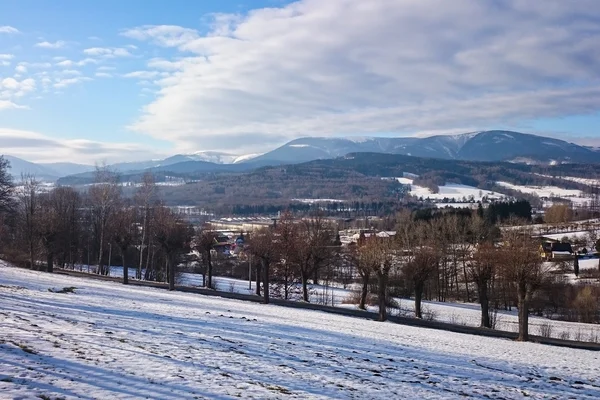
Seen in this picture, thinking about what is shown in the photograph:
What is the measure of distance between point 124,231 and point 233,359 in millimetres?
33966

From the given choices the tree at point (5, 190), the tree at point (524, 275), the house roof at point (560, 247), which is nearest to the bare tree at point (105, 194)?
the tree at point (5, 190)

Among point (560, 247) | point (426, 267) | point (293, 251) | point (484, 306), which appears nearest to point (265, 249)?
point (293, 251)

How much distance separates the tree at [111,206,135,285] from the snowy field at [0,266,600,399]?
1768 cm

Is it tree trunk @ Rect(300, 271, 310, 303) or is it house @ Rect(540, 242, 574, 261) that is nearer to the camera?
tree trunk @ Rect(300, 271, 310, 303)

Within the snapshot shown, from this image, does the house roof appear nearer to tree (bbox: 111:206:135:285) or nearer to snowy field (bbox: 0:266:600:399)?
tree (bbox: 111:206:135:285)

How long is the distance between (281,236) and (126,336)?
30.4m

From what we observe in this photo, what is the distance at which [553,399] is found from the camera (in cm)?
1333

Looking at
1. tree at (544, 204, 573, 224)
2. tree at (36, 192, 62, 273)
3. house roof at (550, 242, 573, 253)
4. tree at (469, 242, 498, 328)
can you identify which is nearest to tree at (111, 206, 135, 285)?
tree at (36, 192, 62, 273)

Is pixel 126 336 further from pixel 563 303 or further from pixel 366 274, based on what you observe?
pixel 563 303

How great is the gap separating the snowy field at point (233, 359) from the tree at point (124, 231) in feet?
58.0

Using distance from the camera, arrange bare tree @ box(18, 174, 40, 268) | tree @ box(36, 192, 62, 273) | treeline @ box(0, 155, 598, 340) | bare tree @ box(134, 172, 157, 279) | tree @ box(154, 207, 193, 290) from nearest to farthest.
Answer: treeline @ box(0, 155, 598, 340) < tree @ box(154, 207, 193, 290) < tree @ box(36, 192, 62, 273) < bare tree @ box(18, 174, 40, 268) < bare tree @ box(134, 172, 157, 279)

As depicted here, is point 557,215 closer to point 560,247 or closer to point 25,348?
point 560,247

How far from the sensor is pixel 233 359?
13234 mm

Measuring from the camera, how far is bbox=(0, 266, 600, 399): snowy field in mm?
10055
